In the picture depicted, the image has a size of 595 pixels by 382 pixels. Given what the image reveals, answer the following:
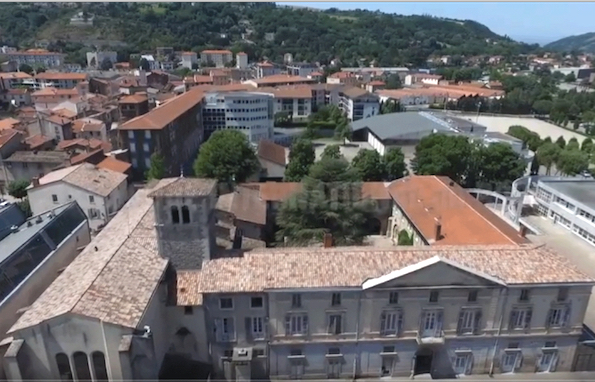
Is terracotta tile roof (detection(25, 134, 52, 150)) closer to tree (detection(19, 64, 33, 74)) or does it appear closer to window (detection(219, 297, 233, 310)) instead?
window (detection(219, 297, 233, 310))

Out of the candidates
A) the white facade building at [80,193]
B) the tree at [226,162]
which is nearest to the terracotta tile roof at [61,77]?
the tree at [226,162]

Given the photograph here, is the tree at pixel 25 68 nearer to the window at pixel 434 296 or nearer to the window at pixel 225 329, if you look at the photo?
the window at pixel 225 329

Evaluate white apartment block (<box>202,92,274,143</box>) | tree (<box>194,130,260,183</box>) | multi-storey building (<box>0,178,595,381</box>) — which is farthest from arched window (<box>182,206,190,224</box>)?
white apartment block (<box>202,92,274,143</box>)

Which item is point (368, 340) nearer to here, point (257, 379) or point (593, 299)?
point (257, 379)

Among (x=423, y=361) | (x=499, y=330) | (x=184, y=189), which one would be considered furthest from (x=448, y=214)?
(x=184, y=189)

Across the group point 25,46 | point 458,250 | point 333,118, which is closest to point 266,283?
point 458,250

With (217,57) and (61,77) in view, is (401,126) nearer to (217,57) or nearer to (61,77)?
(61,77)

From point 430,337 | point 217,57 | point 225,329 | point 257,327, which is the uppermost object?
point 217,57
